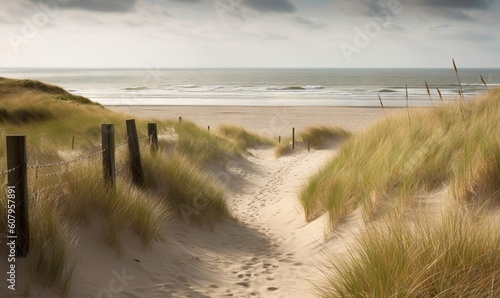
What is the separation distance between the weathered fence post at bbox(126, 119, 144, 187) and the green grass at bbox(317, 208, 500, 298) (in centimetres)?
423

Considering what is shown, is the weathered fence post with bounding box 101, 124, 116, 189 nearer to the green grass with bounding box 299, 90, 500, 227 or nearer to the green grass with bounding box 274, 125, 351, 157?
the green grass with bounding box 299, 90, 500, 227

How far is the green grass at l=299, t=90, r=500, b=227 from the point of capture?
5.11 m

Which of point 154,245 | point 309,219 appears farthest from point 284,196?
point 154,245

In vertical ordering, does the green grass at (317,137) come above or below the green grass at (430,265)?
below

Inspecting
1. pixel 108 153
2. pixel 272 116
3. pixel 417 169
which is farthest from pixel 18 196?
pixel 272 116

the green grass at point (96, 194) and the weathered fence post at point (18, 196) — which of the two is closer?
the weathered fence post at point (18, 196)

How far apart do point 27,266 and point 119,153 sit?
442cm

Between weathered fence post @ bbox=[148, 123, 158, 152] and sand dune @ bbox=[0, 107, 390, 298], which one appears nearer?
sand dune @ bbox=[0, 107, 390, 298]

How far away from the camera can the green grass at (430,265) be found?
3.08 m

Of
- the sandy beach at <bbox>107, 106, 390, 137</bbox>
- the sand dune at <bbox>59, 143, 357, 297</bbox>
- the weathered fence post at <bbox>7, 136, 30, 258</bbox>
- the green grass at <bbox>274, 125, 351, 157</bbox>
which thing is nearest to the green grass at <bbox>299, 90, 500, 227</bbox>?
the sand dune at <bbox>59, 143, 357, 297</bbox>

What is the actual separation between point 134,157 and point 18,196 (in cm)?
315

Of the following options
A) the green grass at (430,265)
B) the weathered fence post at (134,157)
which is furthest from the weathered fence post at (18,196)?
the weathered fence post at (134,157)

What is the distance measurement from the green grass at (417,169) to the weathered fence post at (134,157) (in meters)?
2.50

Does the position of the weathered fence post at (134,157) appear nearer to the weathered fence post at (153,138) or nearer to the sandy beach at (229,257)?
the sandy beach at (229,257)
